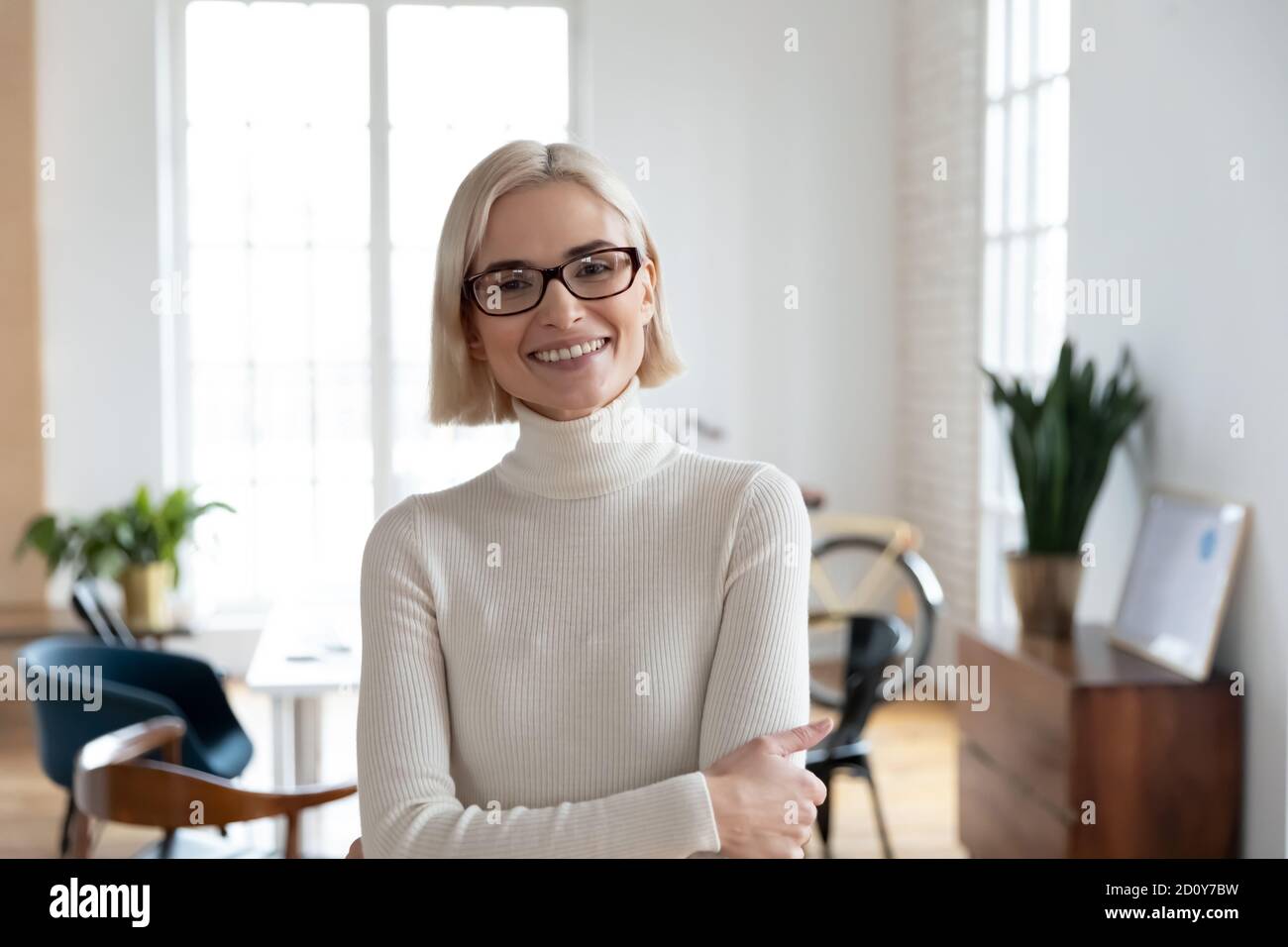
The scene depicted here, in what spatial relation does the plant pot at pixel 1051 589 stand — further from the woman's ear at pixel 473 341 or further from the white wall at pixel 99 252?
the white wall at pixel 99 252

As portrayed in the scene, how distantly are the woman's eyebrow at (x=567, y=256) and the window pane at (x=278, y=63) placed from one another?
456 centimetres

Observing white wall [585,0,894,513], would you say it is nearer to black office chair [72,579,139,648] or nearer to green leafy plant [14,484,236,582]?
green leafy plant [14,484,236,582]

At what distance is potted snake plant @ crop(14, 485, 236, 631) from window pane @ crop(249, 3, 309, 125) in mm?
1601

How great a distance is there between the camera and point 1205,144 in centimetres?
268

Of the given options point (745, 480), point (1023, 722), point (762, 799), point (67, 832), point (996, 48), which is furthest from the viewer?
point (996, 48)

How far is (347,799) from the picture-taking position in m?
3.71

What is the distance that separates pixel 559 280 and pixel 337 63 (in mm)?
4597

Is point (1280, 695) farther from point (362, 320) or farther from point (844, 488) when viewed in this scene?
point (362, 320)

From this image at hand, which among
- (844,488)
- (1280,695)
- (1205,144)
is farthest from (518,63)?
(1280,695)

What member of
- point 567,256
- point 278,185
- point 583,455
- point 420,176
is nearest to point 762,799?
point 583,455

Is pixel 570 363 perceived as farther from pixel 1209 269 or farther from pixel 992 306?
pixel 992 306

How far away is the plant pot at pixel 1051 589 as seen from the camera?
9.81 ft

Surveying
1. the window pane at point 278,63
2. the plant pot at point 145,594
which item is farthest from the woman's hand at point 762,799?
the window pane at point 278,63

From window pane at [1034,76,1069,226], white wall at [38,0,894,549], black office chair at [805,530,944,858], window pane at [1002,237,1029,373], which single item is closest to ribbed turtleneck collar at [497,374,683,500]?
black office chair at [805,530,944,858]
